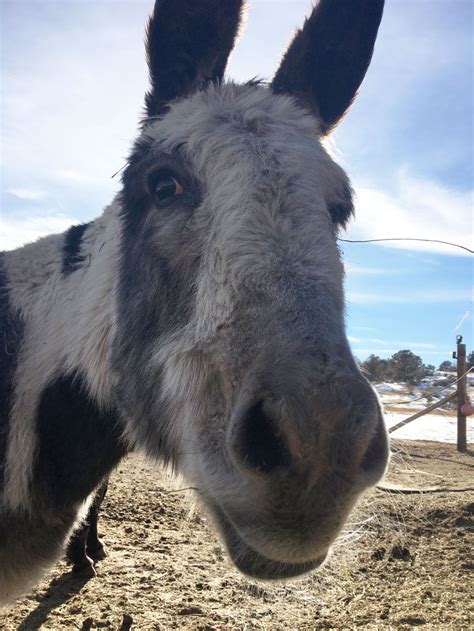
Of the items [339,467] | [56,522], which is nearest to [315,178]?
[339,467]

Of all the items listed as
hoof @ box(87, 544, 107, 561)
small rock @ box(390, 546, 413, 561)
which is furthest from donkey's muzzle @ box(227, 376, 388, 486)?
hoof @ box(87, 544, 107, 561)

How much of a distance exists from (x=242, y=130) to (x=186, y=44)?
906 mm

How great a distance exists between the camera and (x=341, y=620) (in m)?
3.81

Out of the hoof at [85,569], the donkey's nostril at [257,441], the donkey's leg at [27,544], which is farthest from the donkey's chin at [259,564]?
the hoof at [85,569]

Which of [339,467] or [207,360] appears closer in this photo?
[339,467]

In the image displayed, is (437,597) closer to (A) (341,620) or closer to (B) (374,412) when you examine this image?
(A) (341,620)

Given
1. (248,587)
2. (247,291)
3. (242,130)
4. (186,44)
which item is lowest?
(248,587)

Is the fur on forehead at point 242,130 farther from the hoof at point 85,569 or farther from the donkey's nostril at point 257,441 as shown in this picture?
the hoof at point 85,569

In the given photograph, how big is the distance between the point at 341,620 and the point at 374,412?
10.3 feet

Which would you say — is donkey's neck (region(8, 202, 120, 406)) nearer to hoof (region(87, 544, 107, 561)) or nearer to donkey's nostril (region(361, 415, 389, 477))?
donkey's nostril (region(361, 415, 389, 477))

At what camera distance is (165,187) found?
2.46 meters

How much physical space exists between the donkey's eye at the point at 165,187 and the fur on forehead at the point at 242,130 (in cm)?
13

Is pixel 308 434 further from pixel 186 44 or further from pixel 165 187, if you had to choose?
Answer: pixel 186 44

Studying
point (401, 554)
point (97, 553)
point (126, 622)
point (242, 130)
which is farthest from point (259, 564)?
point (97, 553)
